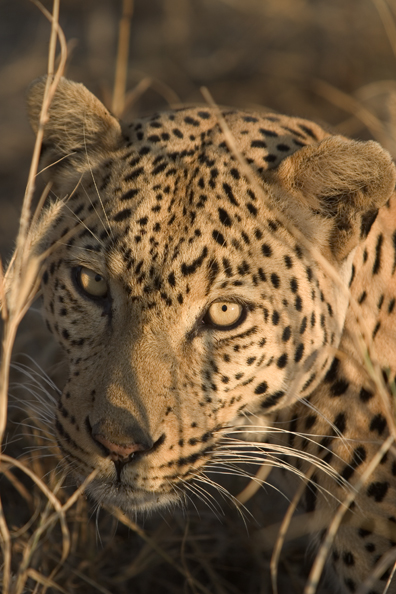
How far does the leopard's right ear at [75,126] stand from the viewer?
3.39 metres

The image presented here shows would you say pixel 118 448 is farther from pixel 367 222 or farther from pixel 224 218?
pixel 367 222

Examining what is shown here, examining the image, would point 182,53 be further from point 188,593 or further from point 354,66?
point 188,593

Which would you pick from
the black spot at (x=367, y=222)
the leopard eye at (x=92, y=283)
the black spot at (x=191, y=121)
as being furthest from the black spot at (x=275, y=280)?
the black spot at (x=191, y=121)

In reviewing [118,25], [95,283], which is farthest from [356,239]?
[118,25]

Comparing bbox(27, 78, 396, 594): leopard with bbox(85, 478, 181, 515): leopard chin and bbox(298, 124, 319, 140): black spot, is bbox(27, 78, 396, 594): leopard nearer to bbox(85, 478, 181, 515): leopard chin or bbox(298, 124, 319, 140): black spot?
bbox(85, 478, 181, 515): leopard chin

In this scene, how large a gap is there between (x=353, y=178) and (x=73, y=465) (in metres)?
1.77

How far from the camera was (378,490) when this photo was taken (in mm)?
3221

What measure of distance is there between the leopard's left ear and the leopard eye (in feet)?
3.01

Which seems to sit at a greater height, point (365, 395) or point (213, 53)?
point (213, 53)

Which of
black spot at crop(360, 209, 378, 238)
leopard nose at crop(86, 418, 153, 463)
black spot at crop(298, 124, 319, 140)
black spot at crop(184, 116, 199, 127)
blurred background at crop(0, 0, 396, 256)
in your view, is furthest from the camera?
blurred background at crop(0, 0, 396, 256)

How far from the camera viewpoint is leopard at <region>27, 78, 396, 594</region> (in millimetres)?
2979

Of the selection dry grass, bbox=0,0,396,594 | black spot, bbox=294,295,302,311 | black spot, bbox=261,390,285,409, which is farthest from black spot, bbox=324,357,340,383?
dry grass, bbox=0,0,396,594

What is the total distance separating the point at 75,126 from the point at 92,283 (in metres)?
0.87

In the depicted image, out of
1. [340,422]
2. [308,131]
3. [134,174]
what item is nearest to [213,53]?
[308,131]
